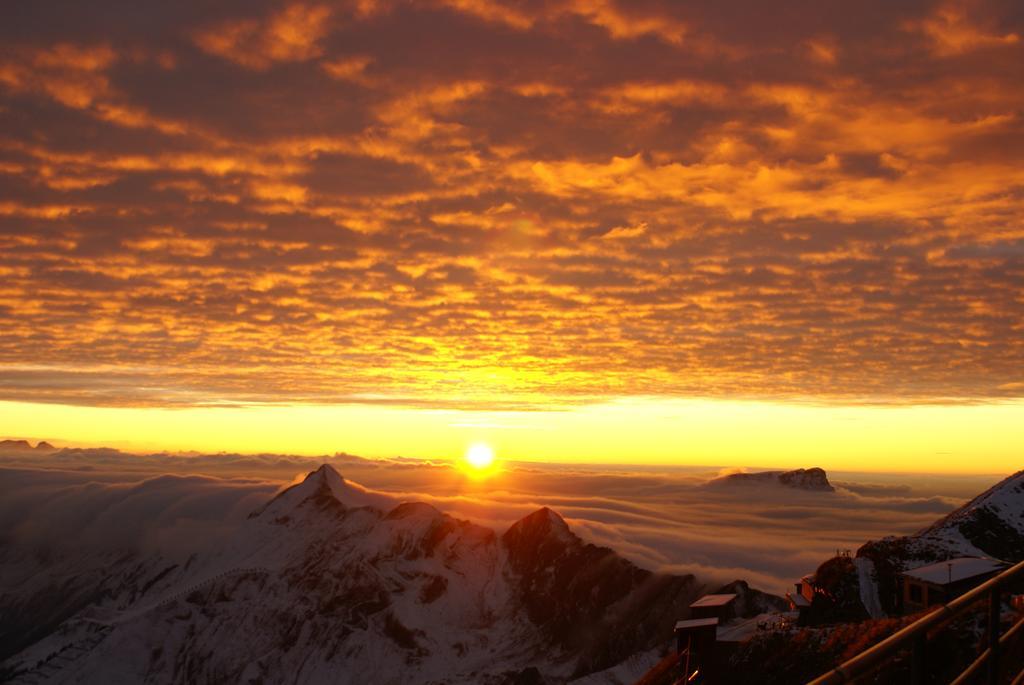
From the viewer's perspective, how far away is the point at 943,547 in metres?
91.8

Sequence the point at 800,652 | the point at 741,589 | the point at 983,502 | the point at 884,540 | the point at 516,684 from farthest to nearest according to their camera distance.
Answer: the point at 516,684
the point at 741,589
the point at 983,502
the point at 884,540
the point at 800,652

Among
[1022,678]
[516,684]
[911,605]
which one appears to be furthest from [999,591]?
[516,684]

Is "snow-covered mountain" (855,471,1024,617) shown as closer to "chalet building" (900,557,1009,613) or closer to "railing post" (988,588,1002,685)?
"chalet building" (900,557,1009,613)

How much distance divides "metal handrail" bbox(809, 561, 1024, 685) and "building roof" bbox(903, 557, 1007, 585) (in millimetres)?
67893

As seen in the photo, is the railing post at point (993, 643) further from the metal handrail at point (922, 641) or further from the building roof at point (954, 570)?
the building roof at point (954, 570)

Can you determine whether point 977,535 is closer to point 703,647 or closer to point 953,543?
point 953,543

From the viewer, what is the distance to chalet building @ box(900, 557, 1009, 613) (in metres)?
69.8

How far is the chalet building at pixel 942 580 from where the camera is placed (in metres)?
69.8

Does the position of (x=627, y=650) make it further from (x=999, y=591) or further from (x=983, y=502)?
(x=999, y=591)

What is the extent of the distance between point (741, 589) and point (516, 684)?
58.4 meters

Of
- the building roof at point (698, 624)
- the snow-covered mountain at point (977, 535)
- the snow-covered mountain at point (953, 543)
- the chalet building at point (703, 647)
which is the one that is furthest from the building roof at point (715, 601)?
the snow-covered mountain at point (977, 535)

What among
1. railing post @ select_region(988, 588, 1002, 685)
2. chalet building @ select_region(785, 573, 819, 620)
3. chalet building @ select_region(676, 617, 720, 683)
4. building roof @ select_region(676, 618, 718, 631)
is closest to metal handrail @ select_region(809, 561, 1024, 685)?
railing post @ select_region(988, 588, 1002, 685)

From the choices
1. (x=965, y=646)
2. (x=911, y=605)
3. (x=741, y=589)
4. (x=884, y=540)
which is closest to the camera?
(x=965, y=646)

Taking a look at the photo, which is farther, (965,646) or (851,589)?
(851,589)
